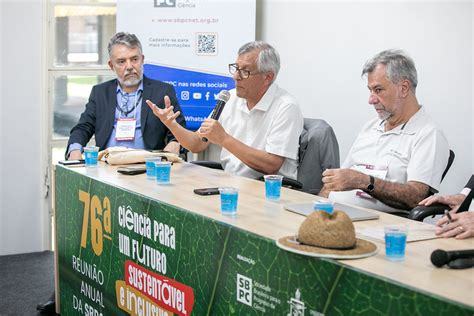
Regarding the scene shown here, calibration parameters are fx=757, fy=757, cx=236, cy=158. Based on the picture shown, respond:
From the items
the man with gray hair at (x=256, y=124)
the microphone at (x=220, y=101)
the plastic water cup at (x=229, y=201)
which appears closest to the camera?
the plastic water cup at (x=229, y=201)

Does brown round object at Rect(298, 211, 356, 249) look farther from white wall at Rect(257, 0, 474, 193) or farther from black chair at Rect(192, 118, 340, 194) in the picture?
white wall at Rect(257, 0, 474, 193)

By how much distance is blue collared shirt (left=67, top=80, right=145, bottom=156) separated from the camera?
4609mm

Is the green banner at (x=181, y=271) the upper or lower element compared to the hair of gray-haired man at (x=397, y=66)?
lower

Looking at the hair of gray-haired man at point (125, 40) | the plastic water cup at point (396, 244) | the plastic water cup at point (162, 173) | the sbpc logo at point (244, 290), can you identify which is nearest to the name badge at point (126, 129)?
the hair of gray-haired man at point (125, 40)

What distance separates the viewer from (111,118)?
4617 millimetres

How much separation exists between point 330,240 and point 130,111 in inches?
107

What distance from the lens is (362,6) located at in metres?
4.86

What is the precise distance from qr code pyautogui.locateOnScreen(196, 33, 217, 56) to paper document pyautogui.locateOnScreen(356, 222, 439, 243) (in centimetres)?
310

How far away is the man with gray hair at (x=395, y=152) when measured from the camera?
3400 mm

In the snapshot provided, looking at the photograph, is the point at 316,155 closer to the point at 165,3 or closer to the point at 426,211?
the point at 426,211

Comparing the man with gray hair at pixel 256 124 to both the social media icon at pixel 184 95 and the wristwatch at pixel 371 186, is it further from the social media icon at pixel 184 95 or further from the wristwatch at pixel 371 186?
the social media icon at pixel 184 95

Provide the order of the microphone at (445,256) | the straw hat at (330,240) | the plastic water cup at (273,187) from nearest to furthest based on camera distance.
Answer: the microphone at (445,256), the straw hat at (330,240), the plastic water cup at (273,187)

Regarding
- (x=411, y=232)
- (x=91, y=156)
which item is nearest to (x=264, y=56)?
(x=91, y=156)

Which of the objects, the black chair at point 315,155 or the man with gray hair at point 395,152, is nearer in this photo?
the man with gray hair at point 395,152
